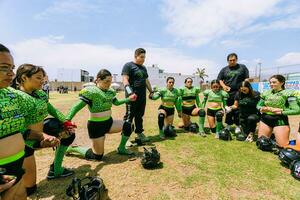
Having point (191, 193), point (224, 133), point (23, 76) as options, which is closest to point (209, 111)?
point (224, 133)

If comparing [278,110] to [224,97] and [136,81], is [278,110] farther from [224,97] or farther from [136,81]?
[136,81]

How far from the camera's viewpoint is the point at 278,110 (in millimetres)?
5820

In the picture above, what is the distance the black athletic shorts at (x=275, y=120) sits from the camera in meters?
5.94

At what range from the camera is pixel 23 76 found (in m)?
3.59

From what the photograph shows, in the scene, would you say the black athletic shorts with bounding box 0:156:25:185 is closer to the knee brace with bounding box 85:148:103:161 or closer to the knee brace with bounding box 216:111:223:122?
the knee brace with bounding box 85:148:103:161

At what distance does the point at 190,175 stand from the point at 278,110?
3095mm

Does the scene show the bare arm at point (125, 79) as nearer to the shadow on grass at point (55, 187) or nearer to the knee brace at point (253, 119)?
the shadow on grass at point (55, 187)

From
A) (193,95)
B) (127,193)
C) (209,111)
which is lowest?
(127,193)

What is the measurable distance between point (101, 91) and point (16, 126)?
2864 millimetres

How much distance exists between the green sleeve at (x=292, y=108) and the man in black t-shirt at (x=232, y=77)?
6.69 feet

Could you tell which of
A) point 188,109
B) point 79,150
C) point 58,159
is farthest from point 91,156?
point 188,109

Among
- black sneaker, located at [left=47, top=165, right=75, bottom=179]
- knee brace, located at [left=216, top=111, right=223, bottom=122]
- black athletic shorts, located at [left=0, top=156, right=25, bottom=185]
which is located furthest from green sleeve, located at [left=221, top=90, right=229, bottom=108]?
black athletic shorts, located at [left=0, top=156, right=25, bottom=185]

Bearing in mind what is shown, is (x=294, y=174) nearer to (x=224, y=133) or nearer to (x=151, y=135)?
(x=224, y=133)

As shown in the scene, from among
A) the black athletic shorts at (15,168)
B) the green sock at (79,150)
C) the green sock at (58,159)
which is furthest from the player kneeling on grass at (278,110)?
the black athletic shorts at (15,168)
